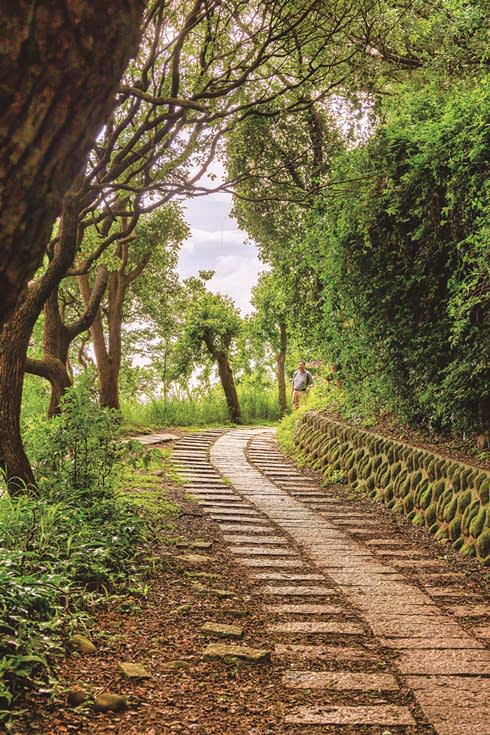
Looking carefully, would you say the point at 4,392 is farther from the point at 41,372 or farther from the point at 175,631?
the point at 175,631

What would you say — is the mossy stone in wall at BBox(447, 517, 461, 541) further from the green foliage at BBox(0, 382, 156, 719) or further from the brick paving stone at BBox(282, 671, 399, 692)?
the brick paving stone at BBox(282, 671, 399, 692)

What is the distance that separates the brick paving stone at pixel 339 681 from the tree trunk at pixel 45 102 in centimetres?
244

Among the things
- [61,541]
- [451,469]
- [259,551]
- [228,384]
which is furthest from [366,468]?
[228,384]

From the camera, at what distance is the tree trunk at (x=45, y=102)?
126cm

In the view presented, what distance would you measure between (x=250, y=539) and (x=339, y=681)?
2.75m

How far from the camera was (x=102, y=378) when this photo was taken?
15000 millimetres

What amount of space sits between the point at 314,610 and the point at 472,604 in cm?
110

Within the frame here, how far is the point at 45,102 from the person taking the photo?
4.26 ft

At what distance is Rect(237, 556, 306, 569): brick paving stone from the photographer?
200 inches

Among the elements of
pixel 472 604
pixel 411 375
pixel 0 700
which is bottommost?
pixel 472 604

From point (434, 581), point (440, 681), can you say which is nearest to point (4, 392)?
point (434, 581)

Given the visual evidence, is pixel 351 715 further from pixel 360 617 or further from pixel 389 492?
pixel 389 492

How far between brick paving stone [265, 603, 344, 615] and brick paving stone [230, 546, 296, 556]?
1204 millimetres

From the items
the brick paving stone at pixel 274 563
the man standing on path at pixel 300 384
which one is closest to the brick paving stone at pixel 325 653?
the brick paving stone at pixel 274 563
